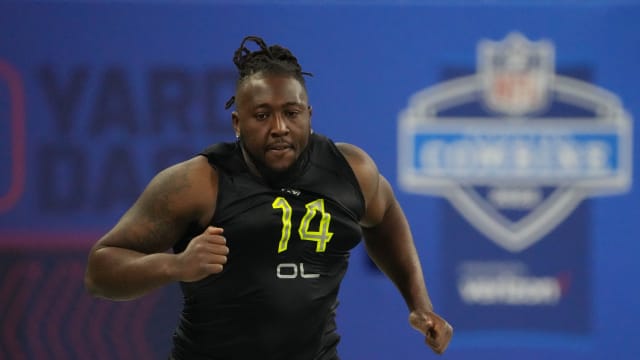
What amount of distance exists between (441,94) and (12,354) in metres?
2.22

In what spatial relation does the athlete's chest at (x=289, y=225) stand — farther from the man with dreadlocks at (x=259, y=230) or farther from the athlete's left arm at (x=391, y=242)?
the athlete's left arm at (x=391, y=242)

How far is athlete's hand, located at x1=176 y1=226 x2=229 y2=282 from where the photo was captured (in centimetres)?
211

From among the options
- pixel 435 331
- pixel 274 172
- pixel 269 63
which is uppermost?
pixel 269 63

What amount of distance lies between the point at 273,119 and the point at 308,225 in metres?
0.28

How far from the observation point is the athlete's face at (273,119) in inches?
94.3

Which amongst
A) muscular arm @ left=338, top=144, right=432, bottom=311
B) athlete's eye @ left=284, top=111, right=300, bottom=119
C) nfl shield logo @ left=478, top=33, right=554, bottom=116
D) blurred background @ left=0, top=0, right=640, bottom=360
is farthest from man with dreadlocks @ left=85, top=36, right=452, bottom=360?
nfl shield logo @ left=478, top=33, right=554, bottom=116

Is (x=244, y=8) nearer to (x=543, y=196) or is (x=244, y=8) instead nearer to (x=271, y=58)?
(x=543, y=196)

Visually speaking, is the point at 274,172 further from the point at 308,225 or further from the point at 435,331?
the point at 435,331

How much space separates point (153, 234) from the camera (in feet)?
7.60

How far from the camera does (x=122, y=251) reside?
2275 millimetres

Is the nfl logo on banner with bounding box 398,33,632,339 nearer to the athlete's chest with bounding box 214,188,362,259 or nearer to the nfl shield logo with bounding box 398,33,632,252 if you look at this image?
the nfl shield logo with bounding box 398,33,632,252

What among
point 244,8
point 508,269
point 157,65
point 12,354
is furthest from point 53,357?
point 508,269

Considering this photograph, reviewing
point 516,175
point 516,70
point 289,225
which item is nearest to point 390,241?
point 289,225

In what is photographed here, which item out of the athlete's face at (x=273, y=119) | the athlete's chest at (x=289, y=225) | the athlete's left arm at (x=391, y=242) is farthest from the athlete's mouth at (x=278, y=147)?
the athlete's left arm at (x=391, y=242)
